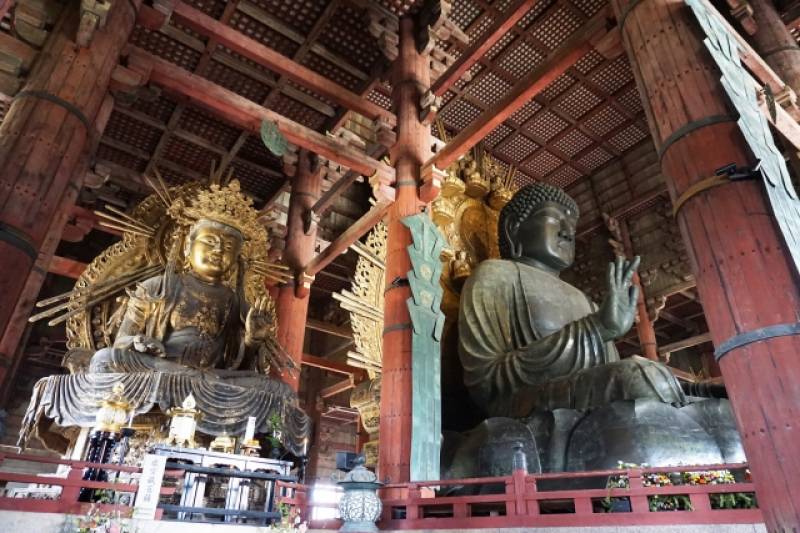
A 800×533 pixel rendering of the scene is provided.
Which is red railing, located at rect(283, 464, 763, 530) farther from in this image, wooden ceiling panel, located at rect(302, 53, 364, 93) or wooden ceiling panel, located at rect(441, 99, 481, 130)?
wooden ceiling panel, located at rect(441, 99, 481, 130)

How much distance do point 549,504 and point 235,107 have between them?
4.17 metres

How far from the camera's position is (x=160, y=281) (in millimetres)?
5961

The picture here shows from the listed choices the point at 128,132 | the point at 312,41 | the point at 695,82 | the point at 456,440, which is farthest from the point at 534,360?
the point at 128,132

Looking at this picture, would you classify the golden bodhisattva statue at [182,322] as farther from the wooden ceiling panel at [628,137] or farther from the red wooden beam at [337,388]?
the wooden ceiling panel at [628,137]

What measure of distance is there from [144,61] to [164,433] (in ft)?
10.6

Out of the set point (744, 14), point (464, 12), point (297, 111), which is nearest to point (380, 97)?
point (297, 111)

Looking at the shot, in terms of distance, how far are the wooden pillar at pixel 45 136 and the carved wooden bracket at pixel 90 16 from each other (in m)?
0.10

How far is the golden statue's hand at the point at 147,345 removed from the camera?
507cm

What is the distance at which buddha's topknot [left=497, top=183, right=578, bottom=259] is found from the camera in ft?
19.4

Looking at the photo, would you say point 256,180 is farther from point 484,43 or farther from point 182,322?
point 484,43

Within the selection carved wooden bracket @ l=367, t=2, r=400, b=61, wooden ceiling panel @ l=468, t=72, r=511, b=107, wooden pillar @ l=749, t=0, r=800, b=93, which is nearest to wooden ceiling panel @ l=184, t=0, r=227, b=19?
carved wooden bracket @ l=367, t=2, r=400, b=61

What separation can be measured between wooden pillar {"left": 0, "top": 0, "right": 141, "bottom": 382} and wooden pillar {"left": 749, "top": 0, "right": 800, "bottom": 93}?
6013mm

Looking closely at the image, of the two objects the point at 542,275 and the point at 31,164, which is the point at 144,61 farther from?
the point at 542,275

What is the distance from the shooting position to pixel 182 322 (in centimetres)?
580
